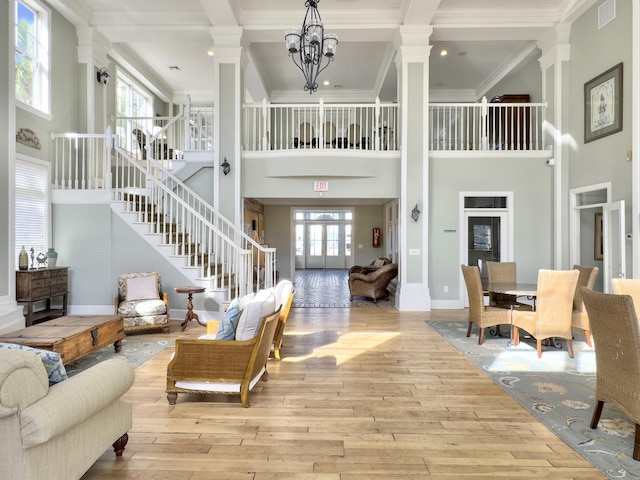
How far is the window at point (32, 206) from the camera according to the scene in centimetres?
585

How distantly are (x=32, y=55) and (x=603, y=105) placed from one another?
9126 mm

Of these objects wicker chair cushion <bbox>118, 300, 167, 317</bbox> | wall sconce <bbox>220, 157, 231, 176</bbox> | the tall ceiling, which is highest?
the tall ceiling

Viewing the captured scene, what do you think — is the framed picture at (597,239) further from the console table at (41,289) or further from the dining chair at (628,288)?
the console table at (41,289)

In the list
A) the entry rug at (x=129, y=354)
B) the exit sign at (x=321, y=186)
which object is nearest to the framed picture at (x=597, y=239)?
the exit sign at (x=321, y=186)

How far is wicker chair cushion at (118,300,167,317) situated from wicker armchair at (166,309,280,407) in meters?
2.56

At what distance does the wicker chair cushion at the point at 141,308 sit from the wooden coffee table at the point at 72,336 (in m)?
0.81

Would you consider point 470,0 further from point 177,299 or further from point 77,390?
point 77,390

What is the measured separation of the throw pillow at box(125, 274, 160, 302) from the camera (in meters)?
5.78

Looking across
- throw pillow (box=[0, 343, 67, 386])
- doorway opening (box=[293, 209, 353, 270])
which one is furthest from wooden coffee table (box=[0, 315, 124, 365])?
doorway opening (box=[293, 209, 353, 270])

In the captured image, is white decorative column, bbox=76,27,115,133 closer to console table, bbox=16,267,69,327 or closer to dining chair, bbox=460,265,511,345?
console table, bbox=16,267,69,327

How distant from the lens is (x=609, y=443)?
255 centimetres

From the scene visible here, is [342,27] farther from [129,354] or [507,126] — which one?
[129,354]

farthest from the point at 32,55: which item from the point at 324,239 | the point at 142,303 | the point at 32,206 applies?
the point at 324,239

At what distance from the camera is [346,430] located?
108 inches
